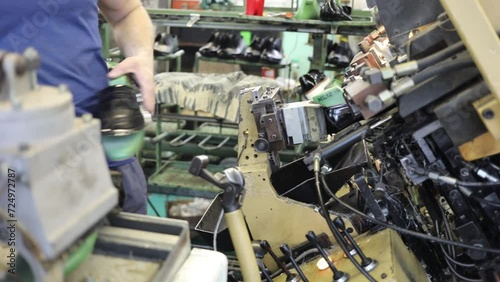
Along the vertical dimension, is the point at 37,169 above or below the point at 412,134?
above

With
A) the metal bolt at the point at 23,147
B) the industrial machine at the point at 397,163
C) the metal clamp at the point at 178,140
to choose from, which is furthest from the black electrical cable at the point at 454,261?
the metal clamp at the point at 178,140

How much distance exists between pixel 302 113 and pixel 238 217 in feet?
1.47

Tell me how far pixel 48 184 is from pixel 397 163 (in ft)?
3.02

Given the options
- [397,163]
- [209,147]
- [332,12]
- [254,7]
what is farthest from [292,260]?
[209,147]

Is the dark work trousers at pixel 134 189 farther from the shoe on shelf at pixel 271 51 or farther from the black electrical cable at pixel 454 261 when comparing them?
the shoe on shelf at pixel 271 51

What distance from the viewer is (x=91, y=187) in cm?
59

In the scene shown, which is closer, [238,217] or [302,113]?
[238,217]

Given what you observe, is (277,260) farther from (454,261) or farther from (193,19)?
(193,19)

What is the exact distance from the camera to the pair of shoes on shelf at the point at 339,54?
3572 millimetres

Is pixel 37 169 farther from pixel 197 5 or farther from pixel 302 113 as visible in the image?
pixel 197 5

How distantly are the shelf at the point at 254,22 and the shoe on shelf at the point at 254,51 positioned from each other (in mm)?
643

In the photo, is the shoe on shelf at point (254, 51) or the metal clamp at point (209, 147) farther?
the shoe on shelf at point (254, 51)

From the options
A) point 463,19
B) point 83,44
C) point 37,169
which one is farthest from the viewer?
point 83,44

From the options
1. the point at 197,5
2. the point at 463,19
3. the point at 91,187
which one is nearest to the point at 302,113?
the point at 463,19
